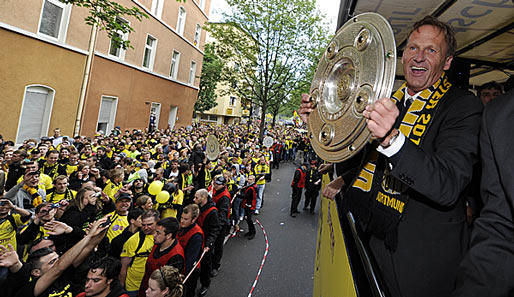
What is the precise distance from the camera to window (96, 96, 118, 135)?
46.3 ft

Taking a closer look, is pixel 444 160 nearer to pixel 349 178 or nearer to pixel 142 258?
pixel 349 178

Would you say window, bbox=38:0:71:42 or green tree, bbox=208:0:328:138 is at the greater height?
green tree, bbox=208:0:328:138

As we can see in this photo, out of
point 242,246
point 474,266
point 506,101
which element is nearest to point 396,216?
point 474,266

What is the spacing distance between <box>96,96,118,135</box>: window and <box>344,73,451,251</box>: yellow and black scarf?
611 inches

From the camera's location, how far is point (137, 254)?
13.2ft

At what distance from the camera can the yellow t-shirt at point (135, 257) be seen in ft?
12.8

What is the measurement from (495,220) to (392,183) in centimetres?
51

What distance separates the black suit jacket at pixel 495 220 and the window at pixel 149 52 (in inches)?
741

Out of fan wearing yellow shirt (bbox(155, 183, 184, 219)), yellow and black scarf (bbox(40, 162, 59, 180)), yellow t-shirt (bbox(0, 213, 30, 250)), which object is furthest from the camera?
yellow and black scarf (bbox(40, 162, 59, 180))

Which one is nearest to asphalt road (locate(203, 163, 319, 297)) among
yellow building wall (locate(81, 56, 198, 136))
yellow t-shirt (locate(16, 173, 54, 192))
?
yellow t-shirt (locate(16, 173, 54, 192))

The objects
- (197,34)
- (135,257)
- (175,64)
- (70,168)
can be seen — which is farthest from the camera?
(197,34)

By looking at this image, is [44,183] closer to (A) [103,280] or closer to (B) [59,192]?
(B) [59,192]

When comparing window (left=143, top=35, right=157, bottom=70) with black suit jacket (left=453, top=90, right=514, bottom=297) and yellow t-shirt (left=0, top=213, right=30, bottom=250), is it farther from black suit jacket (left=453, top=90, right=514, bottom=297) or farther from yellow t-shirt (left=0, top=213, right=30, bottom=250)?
black suit jacket (left=453, top=90, right=514, bottom=297)

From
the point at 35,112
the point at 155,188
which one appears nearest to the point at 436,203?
the point at 155,188
